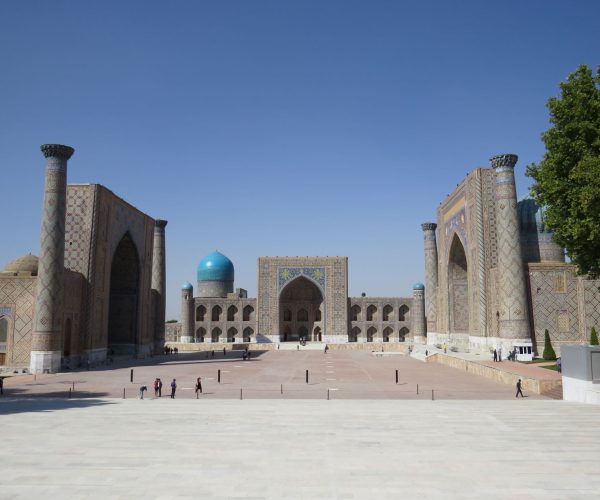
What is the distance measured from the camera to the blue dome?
72688 millimetres

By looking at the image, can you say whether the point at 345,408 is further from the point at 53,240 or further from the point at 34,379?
the point at 53,240

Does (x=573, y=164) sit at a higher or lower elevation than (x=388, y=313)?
higher

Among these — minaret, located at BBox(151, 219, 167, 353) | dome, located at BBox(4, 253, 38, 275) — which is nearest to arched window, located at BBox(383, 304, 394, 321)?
minaret, located at BBox(151, 219, 167, 353)

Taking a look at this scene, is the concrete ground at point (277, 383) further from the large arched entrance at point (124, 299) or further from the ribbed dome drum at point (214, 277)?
the ribbed dome drum at point (214, 277)

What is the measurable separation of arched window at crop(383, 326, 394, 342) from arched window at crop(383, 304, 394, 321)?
4.09ft

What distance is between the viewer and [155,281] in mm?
44812

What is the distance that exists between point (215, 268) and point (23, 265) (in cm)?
3978

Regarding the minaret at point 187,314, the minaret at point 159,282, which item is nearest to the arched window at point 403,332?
the minaret at point 187,314

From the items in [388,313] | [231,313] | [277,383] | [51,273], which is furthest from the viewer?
[388,313]

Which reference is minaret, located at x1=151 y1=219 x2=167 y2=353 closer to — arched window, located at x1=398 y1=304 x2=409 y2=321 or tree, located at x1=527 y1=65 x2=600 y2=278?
tree, located at x1=527 y1=65 x2=600 y2=278

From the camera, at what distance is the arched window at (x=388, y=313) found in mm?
68188

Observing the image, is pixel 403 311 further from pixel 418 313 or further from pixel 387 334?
pixel 418 313

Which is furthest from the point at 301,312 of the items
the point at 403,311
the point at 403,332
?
the point at 403,332

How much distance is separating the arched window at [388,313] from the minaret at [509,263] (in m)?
34.7
